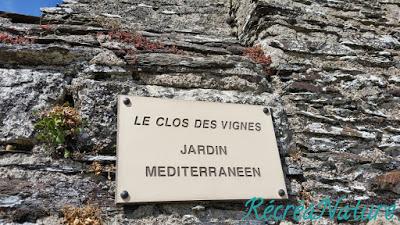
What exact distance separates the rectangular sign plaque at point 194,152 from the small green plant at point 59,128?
25 cm

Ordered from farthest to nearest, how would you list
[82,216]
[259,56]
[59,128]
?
[259,56] → [59,128] → [82,216]

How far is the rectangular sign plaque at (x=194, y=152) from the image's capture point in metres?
2.00

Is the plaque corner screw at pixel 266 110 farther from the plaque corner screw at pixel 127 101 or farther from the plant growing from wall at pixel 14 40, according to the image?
the plant growing from wall at pixel 14 40

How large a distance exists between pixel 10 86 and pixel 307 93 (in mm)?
1883

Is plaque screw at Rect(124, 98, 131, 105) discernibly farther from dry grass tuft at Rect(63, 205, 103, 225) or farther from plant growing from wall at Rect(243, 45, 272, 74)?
plant growing from wall at Rect(243, 45, 272, 74)

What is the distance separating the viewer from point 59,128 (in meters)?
2.10

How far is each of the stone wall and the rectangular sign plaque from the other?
0.08 m

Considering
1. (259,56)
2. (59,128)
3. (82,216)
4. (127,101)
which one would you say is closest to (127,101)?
(127,101)

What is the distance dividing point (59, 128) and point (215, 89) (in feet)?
3.30

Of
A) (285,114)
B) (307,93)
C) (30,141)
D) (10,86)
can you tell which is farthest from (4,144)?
(307,93)

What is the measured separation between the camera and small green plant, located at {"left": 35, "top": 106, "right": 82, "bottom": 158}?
207cm

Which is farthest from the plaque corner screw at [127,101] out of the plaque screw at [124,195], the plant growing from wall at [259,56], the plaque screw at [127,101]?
the plant growing from wall at [259,56]

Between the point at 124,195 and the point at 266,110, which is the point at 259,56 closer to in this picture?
the point at 266,110

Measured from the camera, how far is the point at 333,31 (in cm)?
323
